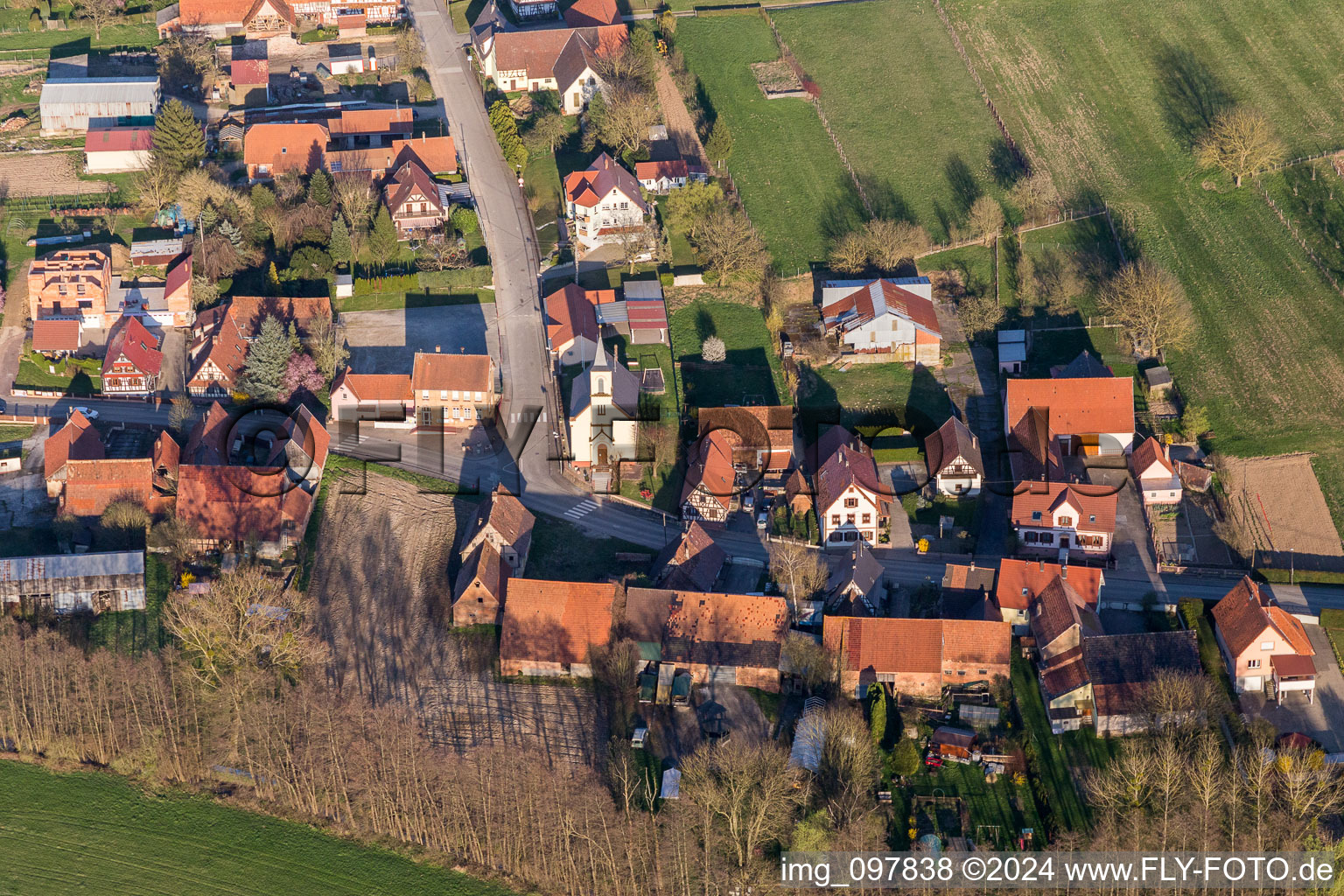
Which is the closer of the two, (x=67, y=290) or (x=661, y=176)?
(x=67, y=290)

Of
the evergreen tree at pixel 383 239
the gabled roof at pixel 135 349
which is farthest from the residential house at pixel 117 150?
the evergreen tree at pixel 383 239

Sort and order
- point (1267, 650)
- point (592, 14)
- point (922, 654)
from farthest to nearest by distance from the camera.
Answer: point (592, 14)
point (922, 654)
point (1267, 650)

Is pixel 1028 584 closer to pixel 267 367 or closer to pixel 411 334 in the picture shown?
pixel 411 334

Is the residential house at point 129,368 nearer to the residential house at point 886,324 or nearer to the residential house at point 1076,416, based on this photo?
the residential house at point 886,324

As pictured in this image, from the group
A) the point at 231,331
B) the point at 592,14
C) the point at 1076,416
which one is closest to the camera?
the point at 1076,416

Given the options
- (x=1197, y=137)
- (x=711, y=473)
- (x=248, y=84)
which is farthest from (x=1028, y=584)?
(x=248, y=84)

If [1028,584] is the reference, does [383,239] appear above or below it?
above
